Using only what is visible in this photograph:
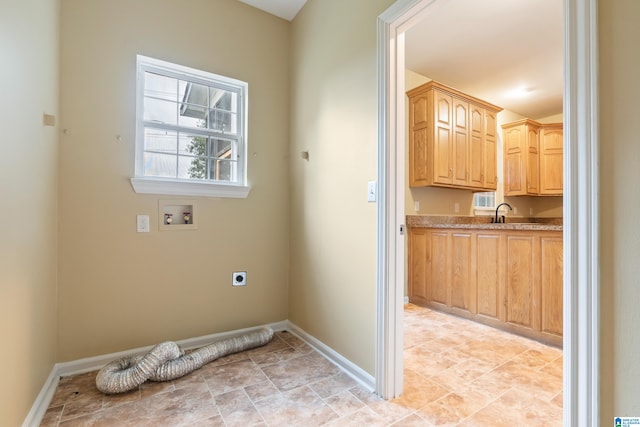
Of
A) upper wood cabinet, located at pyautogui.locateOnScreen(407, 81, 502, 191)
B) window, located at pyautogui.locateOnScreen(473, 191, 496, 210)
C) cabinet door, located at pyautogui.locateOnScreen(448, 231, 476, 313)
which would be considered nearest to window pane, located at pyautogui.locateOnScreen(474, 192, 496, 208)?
window, located at pyautogui.locateOnScreen(473, 191, 496, 210)

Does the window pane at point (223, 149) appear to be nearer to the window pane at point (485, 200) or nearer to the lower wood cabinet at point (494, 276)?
the lower wood cabinet at point (494, 276)

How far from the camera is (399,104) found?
172 centimetres

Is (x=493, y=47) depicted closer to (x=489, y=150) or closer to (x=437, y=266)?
(x=489, y=150)

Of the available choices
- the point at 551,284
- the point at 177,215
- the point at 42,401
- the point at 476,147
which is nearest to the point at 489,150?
the point at 476,147

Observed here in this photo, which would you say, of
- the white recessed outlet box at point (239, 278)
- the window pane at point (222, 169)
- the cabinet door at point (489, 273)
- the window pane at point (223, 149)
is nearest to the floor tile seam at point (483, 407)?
the cabinet door at point (489, 273)

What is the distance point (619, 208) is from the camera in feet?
2.99

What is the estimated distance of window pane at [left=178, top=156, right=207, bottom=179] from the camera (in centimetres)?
230

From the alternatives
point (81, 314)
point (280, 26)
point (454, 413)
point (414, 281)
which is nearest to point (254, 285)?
point (81, 314)

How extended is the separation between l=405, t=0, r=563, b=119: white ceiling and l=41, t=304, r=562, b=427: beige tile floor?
250 centimetres

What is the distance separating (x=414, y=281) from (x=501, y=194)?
8.39ft

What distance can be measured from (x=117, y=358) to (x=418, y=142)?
356 centimetres

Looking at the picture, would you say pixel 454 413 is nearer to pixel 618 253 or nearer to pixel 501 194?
pixel 618 253

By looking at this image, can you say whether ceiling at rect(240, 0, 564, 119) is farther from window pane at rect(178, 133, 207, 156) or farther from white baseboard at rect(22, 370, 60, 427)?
white baseboard at rect(22, 370, 60, 427)

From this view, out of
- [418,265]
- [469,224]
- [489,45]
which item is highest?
[489,45]
